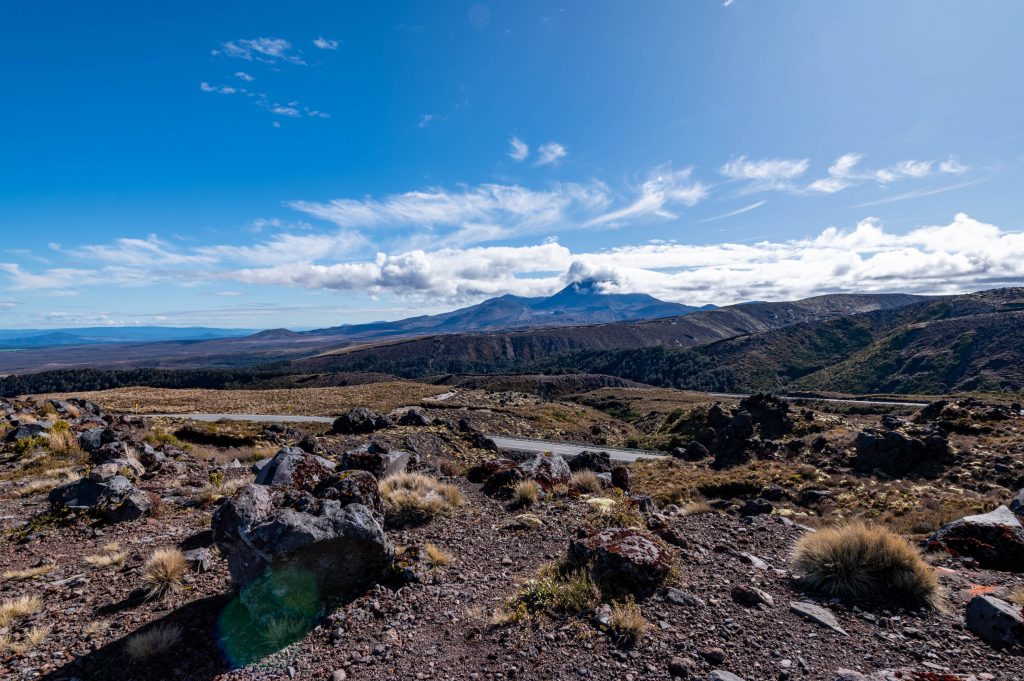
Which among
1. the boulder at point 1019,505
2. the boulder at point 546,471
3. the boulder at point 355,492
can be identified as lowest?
the boulder at point 1019,505

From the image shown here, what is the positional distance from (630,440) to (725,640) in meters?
51.6

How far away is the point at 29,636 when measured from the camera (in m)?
6.77

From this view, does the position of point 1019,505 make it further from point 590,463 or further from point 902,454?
point 590,463

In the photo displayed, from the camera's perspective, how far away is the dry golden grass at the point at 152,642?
6.41 meters

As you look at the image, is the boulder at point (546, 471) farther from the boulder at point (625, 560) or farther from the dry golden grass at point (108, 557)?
the dry golden grass at point (108, 557)

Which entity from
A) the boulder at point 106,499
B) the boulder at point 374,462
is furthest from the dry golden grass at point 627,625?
the boulder at point 106,499

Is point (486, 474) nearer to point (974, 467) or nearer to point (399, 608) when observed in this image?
point (399, 608)

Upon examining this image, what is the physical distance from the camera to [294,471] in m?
12.8

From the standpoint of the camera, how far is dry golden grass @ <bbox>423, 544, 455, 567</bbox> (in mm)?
8758

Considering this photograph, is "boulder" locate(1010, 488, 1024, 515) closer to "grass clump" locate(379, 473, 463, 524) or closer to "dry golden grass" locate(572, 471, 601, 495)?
"dry golden grass" locate(572, 471, 601, 495)

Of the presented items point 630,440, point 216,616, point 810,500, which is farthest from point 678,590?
point 630,440

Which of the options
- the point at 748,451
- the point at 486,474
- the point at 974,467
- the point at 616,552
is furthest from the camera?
the point at 748,451

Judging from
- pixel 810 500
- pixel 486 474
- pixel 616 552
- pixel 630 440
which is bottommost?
pixel 630 440

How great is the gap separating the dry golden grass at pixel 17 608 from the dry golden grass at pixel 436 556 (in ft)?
21.5
